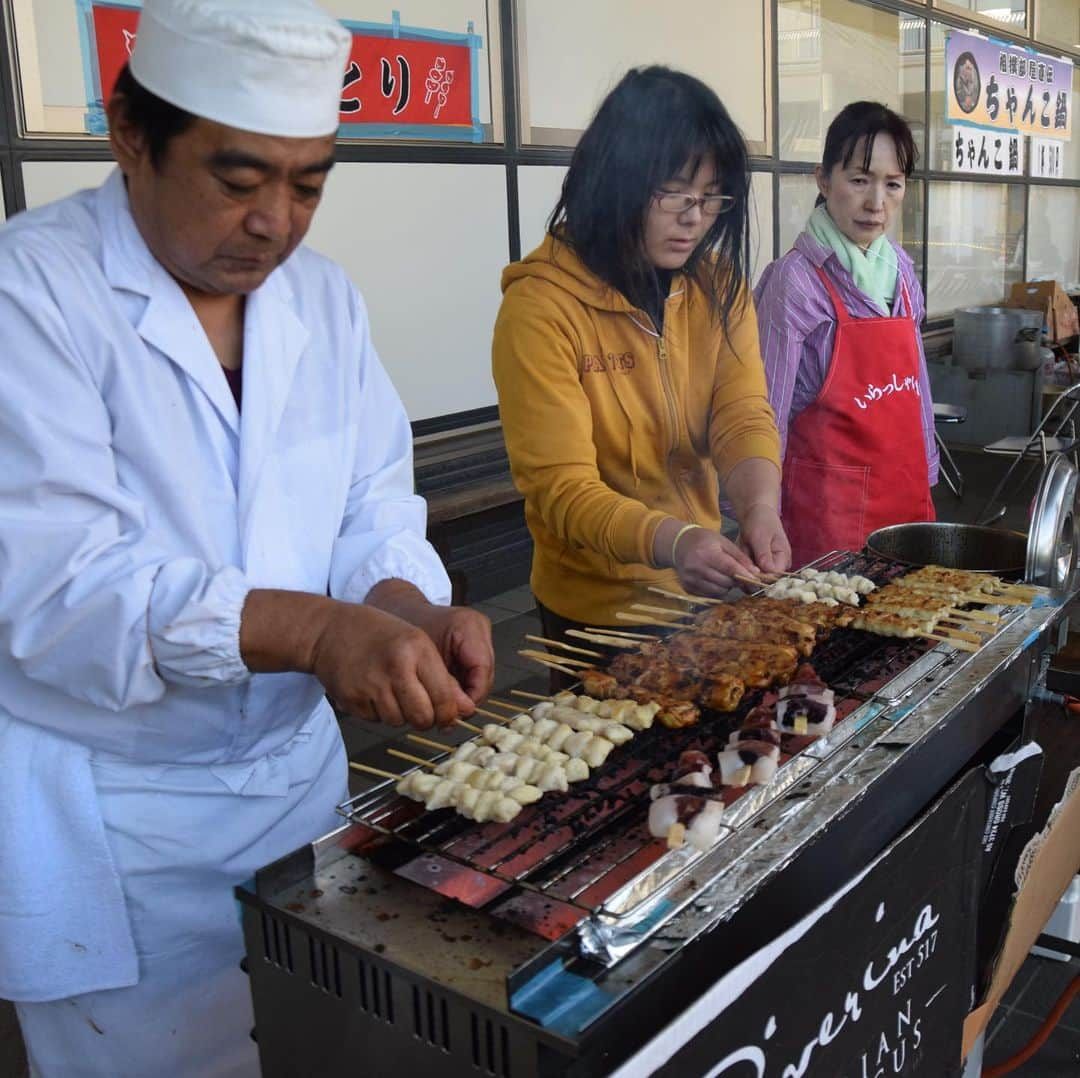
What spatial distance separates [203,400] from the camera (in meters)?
1.76

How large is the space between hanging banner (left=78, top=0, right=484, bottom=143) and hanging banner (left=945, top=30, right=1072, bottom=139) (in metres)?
6.69

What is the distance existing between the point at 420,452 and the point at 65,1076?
4029 mm

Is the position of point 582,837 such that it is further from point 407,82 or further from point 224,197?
point 407,82

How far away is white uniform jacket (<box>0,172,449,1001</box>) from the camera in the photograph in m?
1.55

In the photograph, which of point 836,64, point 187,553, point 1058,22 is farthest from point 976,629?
point 1058,22

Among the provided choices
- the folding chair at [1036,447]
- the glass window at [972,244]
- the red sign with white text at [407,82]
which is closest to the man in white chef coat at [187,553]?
the red sign with white text at [407,82]

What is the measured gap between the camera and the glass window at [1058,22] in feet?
40.7

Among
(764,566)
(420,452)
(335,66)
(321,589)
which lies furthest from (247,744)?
(420,452)

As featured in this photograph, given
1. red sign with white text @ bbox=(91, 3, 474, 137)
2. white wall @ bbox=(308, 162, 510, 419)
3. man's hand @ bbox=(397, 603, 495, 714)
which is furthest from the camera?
white wall @ bbox=(308, 162, 510, 419)

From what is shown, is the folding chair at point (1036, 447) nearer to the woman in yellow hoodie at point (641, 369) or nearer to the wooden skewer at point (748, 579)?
the woman in yellow hoodie at point (641, 369)

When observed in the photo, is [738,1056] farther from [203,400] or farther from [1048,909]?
[1048,909]

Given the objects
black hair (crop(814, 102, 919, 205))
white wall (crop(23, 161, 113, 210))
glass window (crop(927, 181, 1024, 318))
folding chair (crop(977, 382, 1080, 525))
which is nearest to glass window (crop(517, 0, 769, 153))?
black hair (crop(814, 102, 919, 205))

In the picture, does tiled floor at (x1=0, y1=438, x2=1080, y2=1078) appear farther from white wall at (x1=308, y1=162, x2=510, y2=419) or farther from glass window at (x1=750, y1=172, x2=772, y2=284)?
glass window at (x1=750, y1=172, x2=772, y2=284)

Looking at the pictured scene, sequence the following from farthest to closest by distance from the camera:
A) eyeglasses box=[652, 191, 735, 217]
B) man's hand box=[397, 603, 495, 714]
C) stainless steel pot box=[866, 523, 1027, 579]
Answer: stainless steel pot box=[866, 523, 1027, 579], eyeglasses box=[652, 191, 735, 217], man's hand box=[397, 603, 495, 714]
